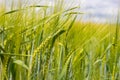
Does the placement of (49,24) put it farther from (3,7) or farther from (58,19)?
(3,7)

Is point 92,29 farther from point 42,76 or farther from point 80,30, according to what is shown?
point 42,76

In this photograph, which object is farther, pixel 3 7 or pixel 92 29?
pixel 92 29

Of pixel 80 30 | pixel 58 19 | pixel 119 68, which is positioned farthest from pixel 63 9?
pixel 119 68

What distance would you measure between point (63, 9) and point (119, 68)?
590 mm

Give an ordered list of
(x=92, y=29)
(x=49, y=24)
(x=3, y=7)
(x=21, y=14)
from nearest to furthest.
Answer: (x=21, y=14) → (x=3, y=7) → (x=49, y=24) → (x=92, y=29)

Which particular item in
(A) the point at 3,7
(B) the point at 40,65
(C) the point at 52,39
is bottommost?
(B) the point at 40,65

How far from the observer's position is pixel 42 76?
1.11 meters

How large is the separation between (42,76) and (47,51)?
10 cm

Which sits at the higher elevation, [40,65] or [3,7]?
[3,7]

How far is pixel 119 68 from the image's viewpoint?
1.58 meters

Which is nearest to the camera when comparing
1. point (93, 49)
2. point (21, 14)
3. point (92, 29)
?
point (21, 14)

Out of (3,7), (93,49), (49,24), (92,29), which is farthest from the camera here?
(92,29)

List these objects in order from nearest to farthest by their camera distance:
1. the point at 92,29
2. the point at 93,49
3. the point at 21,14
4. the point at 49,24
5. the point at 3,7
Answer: the point at 21,14 → the point at 3,7 → the point at 49,24 → the point at 93,49 → the point at 92,29

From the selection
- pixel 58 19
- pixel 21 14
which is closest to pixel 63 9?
pixel 58 19
